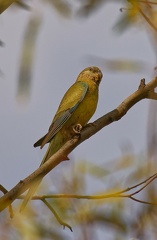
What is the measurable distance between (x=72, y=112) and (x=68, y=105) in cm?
9

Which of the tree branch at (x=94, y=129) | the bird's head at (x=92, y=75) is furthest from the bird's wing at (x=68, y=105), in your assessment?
the tree branch at (x=94, y=129)

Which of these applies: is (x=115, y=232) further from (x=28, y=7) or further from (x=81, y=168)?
(x=28, y=7)

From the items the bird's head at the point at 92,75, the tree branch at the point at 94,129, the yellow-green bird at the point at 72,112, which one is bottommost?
the tree branch at the point at 94,129

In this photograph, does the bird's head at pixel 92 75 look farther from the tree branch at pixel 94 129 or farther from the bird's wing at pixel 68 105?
the tree branch at pixel 94 129

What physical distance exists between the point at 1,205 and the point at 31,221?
12cm

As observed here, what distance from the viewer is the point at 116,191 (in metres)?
1.51

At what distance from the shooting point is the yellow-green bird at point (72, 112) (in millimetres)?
3373

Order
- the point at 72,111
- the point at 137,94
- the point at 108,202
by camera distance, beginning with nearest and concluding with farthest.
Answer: the point at 108,202, the point at 137,94, the point at 72,111

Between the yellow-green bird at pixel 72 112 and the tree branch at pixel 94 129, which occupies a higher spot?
the yellow-green bird at pixel 72 112

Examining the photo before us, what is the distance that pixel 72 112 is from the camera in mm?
3605

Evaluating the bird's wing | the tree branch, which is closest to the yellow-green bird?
the bird's wing

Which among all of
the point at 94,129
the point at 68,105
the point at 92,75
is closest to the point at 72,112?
the point at 68,105

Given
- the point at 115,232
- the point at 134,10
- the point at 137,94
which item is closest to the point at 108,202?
the point at 115,232

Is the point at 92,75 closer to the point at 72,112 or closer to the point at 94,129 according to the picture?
the point at 72,112
